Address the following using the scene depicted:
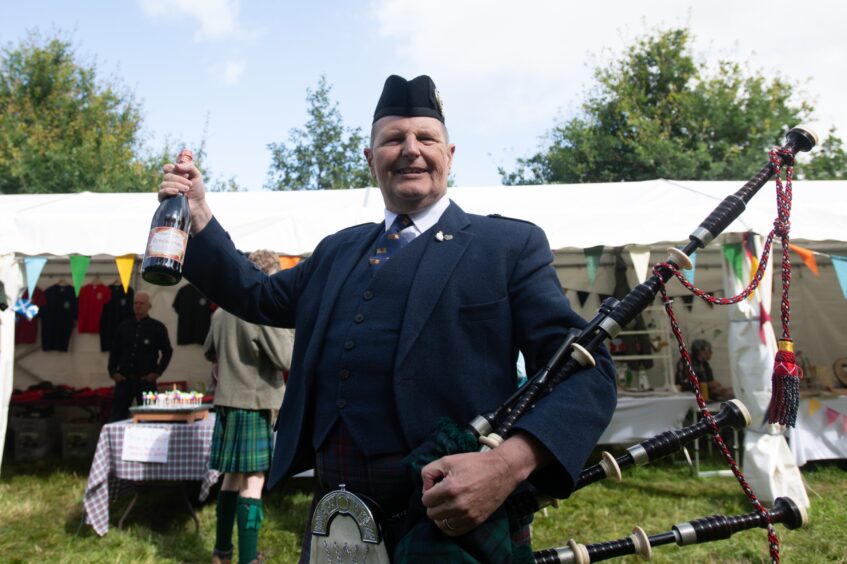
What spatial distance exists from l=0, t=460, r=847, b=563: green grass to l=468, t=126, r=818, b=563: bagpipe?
2812 millimetres

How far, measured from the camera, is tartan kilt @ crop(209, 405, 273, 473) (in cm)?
393

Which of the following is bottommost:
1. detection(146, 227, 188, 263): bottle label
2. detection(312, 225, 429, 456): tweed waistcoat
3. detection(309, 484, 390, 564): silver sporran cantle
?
detection(309, 484, 390, 564): silver sporran cantle

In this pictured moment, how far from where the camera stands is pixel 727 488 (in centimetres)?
566

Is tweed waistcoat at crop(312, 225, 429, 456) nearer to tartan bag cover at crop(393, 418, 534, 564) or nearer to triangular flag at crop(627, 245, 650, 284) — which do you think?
tartan bag cover at crop(393, 418, 534, 564)

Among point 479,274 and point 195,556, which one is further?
point 195,556

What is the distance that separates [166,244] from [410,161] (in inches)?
21.9

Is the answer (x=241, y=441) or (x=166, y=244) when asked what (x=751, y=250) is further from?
(x=166, y=244)

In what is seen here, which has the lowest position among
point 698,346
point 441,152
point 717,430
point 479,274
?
point 698,346

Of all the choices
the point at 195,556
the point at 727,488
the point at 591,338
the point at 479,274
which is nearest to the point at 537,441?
the point at 591,338

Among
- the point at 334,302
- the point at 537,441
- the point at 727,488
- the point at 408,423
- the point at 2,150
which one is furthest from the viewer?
the point at 2,150

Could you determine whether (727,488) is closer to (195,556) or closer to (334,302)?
(195,556)

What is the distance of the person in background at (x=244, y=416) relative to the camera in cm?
392

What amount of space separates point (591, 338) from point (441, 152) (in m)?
0.56

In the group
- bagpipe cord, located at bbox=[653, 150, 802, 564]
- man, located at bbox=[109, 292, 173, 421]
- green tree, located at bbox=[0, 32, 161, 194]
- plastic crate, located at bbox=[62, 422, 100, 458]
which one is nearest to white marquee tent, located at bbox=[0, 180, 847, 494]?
man, located at bbox=[109, 292, 173, 421]
